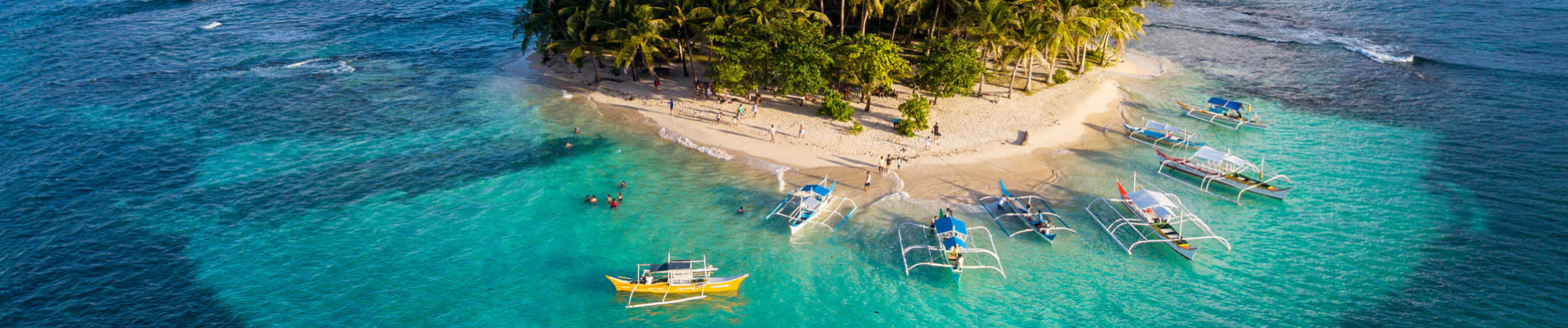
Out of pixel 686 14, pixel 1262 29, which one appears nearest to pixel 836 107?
pixel 686 14

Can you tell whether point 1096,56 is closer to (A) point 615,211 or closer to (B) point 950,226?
(B) point 950,226

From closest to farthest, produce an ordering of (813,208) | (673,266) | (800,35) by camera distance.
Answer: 1. (673,266)
2. (813,208)
3. (800,35)

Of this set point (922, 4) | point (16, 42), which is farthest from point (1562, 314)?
point (16, 42)

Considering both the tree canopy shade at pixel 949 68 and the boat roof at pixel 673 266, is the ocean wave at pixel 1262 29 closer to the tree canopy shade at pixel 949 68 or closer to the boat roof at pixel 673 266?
the tree canopy shade at pixel 949 68

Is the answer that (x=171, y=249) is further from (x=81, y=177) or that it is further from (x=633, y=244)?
(x=633, y=244)

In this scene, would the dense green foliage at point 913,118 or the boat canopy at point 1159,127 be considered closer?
the dense green foliage at point 913,118

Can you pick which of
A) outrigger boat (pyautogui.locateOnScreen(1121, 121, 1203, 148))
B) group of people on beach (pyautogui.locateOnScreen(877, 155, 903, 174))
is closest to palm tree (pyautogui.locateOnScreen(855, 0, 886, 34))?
group of people on beach (pyautogui.locateOnScreen(877, 155, 903, 174))

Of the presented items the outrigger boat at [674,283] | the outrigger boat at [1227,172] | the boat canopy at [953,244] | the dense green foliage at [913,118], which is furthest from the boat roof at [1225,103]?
the outrigger boat at [674,283]
